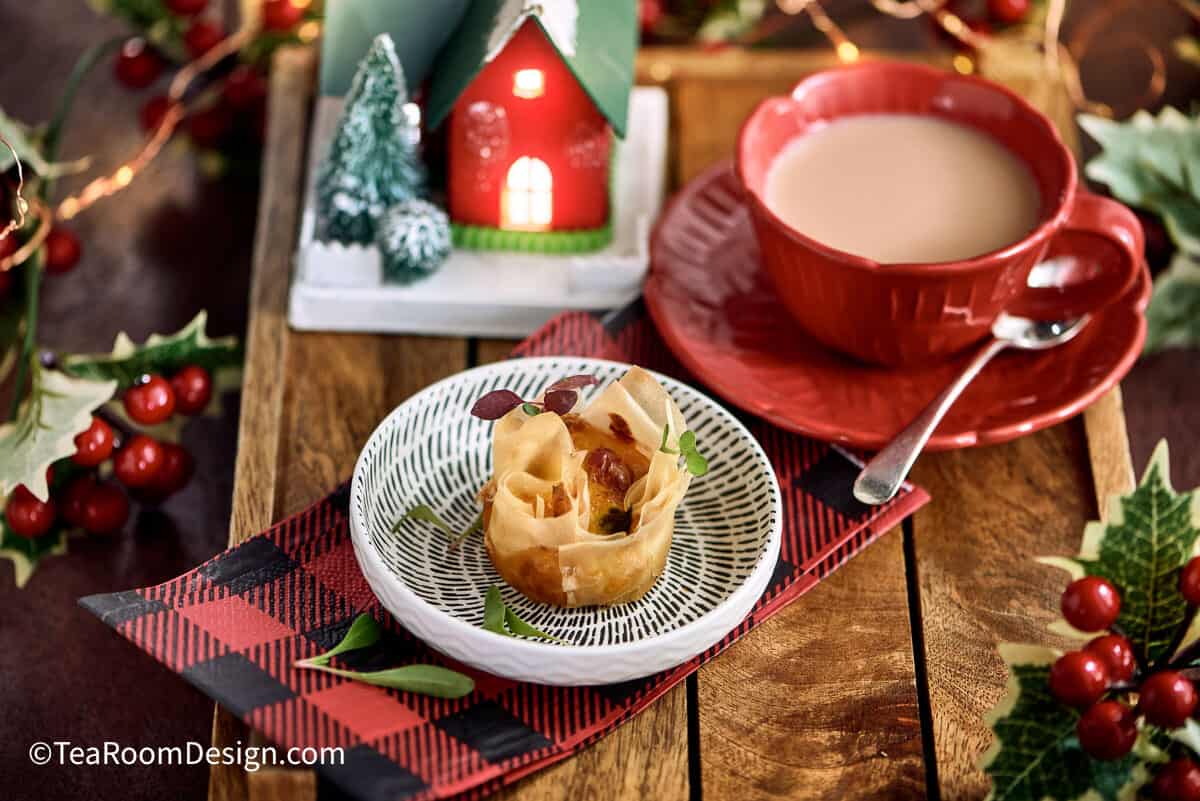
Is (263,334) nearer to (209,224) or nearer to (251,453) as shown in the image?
(251,453)

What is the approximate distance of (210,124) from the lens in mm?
1159

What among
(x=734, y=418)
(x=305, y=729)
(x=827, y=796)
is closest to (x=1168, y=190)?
(x=734, y=418)

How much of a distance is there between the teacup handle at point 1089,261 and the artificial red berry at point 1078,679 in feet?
0.99

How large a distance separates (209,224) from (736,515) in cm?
57

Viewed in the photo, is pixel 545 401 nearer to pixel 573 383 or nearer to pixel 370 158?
pixel 573 383

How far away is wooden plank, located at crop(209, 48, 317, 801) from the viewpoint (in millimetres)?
688

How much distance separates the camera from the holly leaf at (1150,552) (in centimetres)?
67

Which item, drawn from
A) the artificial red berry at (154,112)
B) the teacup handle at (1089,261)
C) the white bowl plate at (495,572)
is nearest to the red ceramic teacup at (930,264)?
the teacup handle at (1089,261)

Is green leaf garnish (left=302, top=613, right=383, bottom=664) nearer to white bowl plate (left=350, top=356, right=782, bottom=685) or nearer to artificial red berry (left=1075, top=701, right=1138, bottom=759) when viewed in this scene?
white bowl plate (left=350, top=356, right=782, bottom=685)

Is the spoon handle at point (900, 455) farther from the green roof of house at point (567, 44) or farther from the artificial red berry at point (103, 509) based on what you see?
the artificial red berry at point (103, 509)

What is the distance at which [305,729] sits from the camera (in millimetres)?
647

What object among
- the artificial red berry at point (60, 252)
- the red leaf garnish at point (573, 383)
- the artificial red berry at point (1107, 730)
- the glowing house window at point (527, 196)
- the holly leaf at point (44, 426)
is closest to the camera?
the artificial red berry at point (1107, 730)

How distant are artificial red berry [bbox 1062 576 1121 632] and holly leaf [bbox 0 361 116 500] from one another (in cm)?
55

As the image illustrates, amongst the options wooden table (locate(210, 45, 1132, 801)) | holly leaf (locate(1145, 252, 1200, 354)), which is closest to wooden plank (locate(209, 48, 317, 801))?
wooden table (locate(210, 45, 1132, 801))
